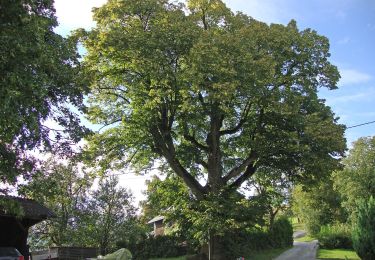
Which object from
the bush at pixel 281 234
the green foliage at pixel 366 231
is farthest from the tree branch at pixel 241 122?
the bush at pixel 281 234

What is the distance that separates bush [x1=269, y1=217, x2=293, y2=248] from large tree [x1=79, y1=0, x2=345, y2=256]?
15.6 m

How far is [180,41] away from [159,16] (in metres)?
2.46

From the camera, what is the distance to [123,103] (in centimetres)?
2675

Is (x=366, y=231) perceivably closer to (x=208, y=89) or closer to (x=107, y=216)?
(x=208, y=89)

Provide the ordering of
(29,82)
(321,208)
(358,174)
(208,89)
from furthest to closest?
1. (321,208)
2. (358,174)
3. (208,89)
4. (29,82)

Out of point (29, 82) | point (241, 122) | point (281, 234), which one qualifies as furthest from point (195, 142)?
point (281, 234)

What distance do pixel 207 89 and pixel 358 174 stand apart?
3491 cm

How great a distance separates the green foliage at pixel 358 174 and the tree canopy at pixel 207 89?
2513 centimetres

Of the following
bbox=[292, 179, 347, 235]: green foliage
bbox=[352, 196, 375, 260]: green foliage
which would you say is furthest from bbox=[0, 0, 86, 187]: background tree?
bbox=[292, 179, 347, 235]: green foliage

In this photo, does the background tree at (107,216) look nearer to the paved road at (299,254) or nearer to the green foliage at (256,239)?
the green foliage at (256,239)

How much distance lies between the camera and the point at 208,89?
21.9 metres

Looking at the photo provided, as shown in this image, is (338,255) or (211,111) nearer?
(211,111)

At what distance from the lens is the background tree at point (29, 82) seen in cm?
973

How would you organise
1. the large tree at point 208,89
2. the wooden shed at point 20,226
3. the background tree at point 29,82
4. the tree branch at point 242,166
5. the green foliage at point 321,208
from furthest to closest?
the green foliage at point 321,208 → the tree branch at point 242,166 → the large tree at point 208,89 → the wooden shed at point 20,226 → the background tree at point 29,82
